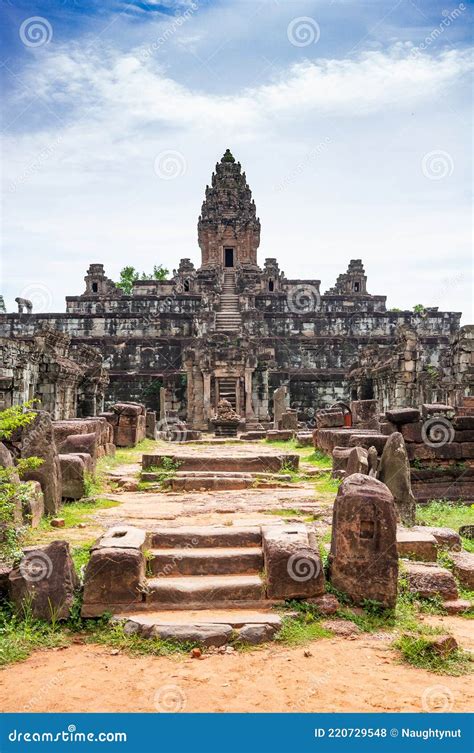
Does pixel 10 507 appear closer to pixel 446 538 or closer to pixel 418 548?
pixel 418 548

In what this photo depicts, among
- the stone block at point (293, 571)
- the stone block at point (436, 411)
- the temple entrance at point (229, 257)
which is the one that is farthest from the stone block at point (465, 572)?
the temple entrance at point (229, 257)

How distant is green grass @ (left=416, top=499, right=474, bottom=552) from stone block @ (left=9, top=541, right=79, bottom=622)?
14.8ft

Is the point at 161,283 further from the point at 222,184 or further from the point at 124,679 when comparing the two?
the point at 124,679

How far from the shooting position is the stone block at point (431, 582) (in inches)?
213

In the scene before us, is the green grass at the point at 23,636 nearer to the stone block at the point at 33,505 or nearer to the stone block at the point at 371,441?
the stone block at the point at 33,505

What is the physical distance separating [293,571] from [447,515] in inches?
170

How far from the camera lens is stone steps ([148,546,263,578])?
18.9 feet

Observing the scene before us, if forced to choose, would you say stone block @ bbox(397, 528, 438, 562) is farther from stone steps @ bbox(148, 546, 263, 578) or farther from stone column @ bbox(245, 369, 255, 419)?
stone column @ bbox(245, 369, 255, 419)

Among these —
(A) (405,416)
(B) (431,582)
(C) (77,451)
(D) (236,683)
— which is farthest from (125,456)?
(D) (236,683)

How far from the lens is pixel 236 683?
390 cm

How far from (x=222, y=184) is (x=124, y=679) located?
141 ft

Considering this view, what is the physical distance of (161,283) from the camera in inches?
1666

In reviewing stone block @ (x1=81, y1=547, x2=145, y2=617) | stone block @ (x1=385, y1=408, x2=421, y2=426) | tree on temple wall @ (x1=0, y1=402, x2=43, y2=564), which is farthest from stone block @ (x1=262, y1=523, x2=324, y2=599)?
stone block @ (x1=385, y1=408, x2=421, y2=426)

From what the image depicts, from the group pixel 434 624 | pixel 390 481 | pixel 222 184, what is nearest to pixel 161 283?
pixel 222 184
